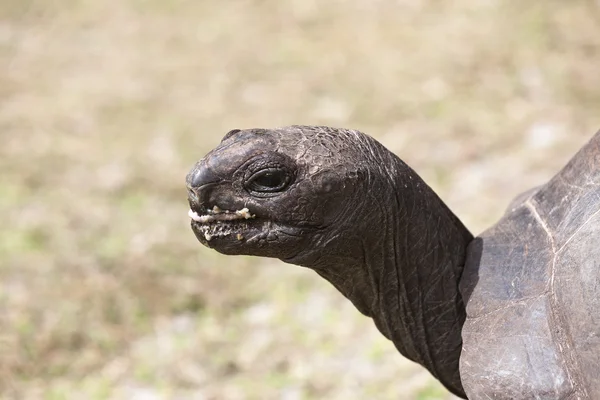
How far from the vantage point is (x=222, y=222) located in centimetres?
214

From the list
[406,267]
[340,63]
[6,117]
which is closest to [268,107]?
[340,63]

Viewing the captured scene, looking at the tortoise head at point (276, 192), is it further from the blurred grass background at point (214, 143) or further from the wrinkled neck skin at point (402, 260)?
the blurred grass background at point (214, 143)

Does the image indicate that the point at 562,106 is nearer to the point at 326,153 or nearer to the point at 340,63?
the point at 340,63

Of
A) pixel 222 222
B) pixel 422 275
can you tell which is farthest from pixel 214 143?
pixel 222 222

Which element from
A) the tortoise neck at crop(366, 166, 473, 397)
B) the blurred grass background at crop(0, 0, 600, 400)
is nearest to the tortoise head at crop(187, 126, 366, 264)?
the tortoise neck at crop(366, 166, 473, 397)

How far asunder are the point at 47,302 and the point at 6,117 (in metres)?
3.44

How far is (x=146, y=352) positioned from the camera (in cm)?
470

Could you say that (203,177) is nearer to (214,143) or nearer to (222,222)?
(222,222)

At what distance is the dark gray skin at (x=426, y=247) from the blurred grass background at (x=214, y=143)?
6.08 feet

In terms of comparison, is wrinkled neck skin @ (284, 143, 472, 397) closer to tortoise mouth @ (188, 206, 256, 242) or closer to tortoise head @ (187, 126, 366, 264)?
tortoise head @ (187, 126, 366, 264)

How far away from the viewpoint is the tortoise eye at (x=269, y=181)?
2076mm

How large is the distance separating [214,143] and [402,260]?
4938 millimetres

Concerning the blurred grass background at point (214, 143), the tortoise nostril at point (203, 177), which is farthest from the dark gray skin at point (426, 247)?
the blurred grass background at point (214, 143)

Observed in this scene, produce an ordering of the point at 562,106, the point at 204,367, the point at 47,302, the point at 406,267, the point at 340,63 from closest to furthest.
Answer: the point at 406,267, the point at 204,367, the point at 47,302, the point at 562,106, the point at 340,63
